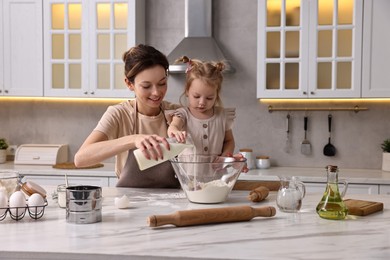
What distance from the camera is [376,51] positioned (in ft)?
13.1

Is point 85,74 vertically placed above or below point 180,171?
above

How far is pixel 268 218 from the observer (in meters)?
1.89

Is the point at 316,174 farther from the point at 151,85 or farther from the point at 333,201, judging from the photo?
the point at 333,201

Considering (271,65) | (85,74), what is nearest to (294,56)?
(271,65)

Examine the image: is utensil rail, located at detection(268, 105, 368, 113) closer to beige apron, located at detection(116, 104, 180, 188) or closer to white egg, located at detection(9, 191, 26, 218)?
beige apron, located at detection(116, 104, 180, 188)

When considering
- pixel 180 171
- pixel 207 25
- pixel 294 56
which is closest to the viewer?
pixel 180 171

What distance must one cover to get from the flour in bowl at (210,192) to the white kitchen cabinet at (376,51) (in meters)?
2.27

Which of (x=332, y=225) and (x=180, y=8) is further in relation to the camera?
(x=180, y=8)

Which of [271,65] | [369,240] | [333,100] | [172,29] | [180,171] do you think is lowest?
[369,240]

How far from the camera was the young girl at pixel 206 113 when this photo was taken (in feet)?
9.16

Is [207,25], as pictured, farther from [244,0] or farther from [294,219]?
[294,219]

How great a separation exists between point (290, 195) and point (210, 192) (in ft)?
1.02

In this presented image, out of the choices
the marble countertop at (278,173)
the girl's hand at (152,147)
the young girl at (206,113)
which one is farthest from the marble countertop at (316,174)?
the girl's hand at (152,147)

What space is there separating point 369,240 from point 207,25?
3068mm
